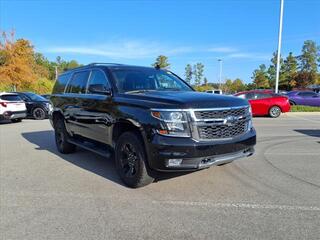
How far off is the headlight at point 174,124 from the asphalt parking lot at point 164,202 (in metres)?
0.95

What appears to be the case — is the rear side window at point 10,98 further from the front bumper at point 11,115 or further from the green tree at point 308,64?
the green tree at point 308,64

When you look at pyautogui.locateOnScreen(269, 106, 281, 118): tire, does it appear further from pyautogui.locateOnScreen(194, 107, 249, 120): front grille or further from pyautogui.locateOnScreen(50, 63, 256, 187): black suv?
pyautogui.locateOnScreen(194, 107, 249, 120): front grille

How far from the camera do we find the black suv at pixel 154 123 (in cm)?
462

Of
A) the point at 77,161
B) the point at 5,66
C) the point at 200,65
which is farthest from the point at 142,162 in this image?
the point at 200,65

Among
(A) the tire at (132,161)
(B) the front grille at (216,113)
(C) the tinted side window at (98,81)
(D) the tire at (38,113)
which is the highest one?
(C) the tinted side window at (98,81)

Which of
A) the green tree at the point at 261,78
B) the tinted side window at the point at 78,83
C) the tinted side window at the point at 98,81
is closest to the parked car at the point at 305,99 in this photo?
the tinted side window at the point at 78,83

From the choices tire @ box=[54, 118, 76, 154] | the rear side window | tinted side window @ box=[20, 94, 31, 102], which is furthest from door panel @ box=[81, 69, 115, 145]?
tinted side window @ box=[20, 94, 31, 102]

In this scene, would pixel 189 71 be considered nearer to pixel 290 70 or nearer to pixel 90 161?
pixel 290 70

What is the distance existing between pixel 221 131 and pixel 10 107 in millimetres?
12876

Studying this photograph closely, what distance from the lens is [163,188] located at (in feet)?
17.1

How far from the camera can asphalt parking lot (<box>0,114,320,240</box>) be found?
3738 mm

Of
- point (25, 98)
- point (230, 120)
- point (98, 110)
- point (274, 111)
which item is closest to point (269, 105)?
point (274, 111)

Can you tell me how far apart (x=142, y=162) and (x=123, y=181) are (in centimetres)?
67

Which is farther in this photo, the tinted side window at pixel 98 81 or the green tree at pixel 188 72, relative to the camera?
the green tree at pixel 188 72
